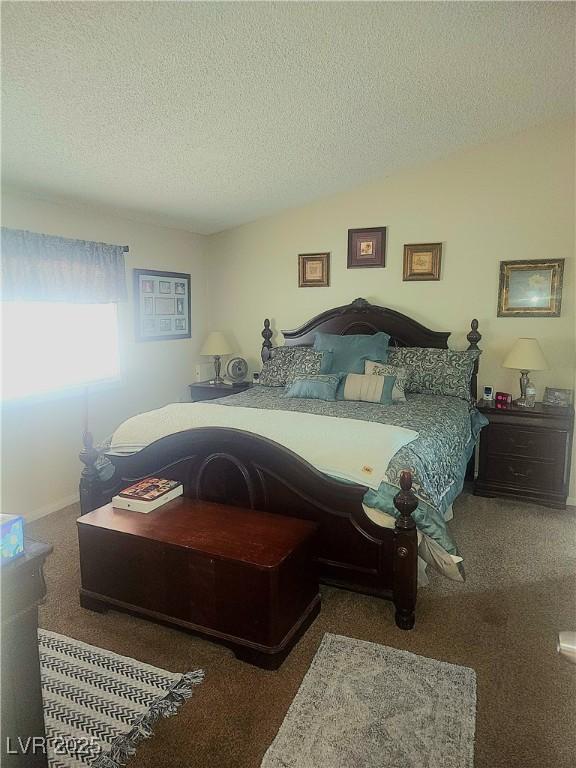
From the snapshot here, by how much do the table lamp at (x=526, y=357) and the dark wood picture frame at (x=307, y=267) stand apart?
5.51 ft

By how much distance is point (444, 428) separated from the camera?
2.94 metres

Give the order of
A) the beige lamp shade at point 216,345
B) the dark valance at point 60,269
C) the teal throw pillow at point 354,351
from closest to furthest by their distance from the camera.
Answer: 1. the dark valance at point 60,269
2. the teal throw pillow at point 354,351
3. the beige lamp shade at point 216,345

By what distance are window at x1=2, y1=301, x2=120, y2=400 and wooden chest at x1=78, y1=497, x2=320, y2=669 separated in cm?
138

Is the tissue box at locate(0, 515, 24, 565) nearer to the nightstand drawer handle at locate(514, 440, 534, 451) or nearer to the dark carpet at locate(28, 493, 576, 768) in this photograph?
the dark carpet at locate(28, 493, 576, 768)

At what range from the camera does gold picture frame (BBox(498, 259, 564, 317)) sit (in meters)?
3.70

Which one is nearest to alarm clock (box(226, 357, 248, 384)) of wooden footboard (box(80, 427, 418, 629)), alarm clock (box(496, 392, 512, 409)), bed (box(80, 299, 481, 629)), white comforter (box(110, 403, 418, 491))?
white comforter (box(110, 403, 418, 491))

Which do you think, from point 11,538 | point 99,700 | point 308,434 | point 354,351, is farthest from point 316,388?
point 11,538

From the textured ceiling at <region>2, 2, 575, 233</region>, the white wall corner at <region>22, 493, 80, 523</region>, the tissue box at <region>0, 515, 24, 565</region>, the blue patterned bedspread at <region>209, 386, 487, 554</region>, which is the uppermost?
the textured ceiling at <region>2, 2, 575, 233</region>

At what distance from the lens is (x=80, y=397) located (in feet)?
12.1

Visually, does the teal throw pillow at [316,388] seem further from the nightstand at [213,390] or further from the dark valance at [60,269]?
the dark valance at [60,269]

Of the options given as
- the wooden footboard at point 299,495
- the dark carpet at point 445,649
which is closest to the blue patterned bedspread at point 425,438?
the wooden footboard at point 299,495

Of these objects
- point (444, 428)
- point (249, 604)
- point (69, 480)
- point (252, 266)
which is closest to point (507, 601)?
point (444, 428)

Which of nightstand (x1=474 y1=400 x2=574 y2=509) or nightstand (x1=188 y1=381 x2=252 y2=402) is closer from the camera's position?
nightstand (x1=474 y1=400 x2=574 y2=509)

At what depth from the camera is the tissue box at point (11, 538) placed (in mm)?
1145
